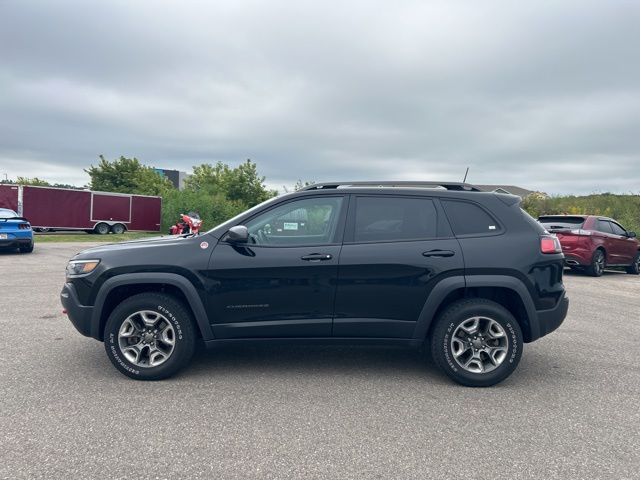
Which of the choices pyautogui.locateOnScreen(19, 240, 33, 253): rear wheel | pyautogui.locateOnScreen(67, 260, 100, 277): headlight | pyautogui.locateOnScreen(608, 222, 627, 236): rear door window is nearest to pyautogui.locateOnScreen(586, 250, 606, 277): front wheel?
pyautogui.locateOnScreen(608, 222, 627, 236): rear door window

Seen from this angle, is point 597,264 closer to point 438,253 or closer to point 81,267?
point 438,253

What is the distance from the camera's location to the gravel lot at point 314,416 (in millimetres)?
2723

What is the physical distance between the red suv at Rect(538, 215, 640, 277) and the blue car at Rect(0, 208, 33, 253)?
15.1m

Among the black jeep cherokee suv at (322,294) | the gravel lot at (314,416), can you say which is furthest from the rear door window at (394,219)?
the gravel lot at (314,416)

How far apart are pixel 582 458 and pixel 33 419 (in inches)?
146

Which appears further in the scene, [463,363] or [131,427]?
[463,363]

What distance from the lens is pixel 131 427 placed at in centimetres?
314

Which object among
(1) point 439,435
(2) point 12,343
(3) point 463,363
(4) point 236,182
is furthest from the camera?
(4) point 236,182

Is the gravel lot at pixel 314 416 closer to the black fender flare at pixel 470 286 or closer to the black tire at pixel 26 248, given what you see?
the black fender flare at pixel 470 286

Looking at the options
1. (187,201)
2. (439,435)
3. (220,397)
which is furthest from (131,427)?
(187,201)

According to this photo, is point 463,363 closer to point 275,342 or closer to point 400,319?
point 400,319

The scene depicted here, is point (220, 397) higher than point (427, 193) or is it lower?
lower

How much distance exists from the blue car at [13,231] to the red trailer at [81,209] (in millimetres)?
12203

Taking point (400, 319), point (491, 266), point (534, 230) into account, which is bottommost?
point (400, 319)
